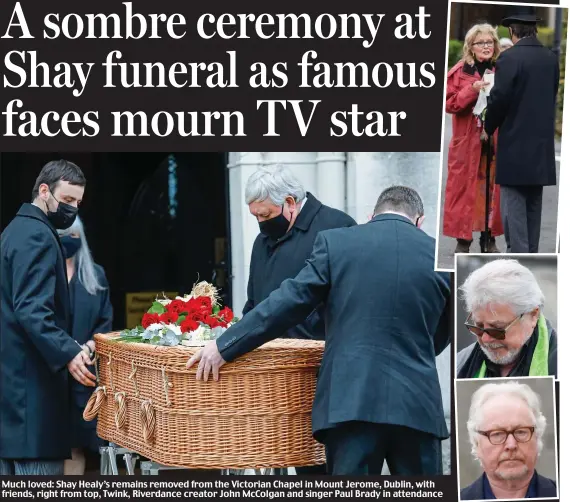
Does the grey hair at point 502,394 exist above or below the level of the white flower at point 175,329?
below

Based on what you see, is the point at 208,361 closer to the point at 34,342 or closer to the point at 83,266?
the point at 34,342

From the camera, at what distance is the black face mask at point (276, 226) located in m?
6.30

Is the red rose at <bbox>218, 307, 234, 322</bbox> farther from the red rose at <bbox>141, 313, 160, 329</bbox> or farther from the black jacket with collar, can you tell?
the black jacket with collar

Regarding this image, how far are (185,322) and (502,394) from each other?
1.76 metres

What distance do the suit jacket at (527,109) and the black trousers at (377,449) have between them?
1.48 meters

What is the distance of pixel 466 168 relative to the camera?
6.42 meters

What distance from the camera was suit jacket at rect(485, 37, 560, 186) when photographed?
244 inches

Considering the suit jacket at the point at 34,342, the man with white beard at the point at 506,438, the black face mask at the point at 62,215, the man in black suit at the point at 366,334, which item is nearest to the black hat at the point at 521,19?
the man in black suit at the point at 366,334

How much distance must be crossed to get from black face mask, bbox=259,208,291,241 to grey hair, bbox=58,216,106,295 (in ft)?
4.20

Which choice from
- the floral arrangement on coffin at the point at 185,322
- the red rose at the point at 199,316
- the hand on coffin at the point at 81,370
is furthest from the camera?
the hand on coffin at the point at 81,370

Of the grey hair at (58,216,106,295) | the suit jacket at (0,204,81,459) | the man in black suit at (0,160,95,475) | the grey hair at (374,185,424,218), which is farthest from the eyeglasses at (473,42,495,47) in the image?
the grey hair at (58,216,106,295)

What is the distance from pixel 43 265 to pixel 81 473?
1.43m

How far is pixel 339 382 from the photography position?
18.0ft

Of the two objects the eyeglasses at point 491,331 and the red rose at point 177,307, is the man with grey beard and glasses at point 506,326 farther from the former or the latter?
the red rose at point 177,307
